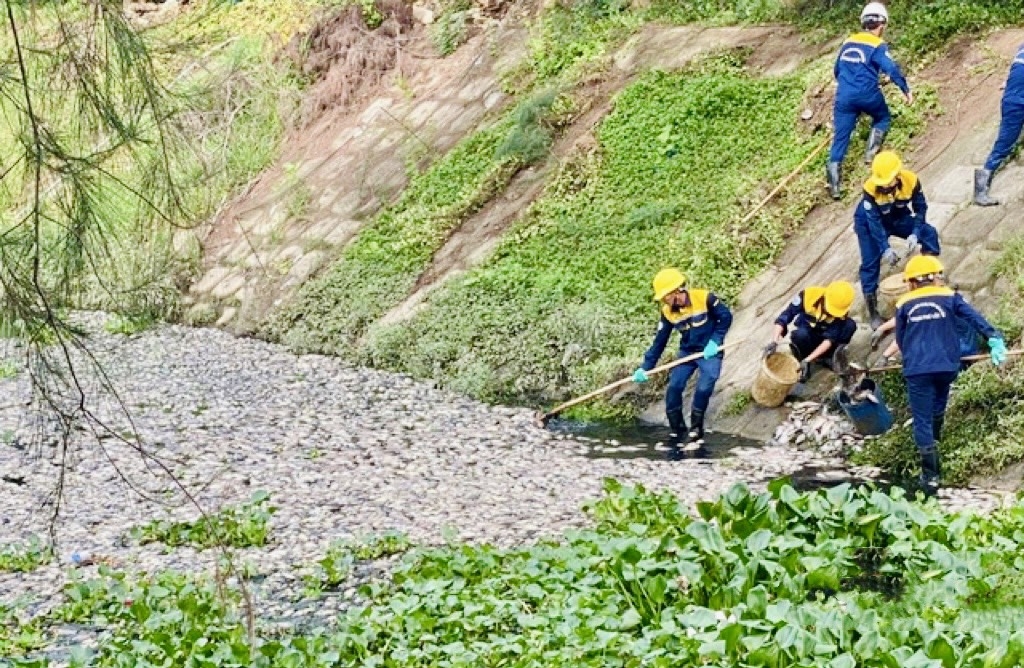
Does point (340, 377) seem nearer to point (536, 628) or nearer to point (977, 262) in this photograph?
point (977, 262)

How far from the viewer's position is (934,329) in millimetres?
9852

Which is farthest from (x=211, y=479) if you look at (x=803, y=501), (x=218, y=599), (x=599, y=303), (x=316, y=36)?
(x=316, y=36)

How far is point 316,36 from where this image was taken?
73.9 ft

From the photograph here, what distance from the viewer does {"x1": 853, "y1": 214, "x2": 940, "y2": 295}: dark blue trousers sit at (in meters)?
11.7

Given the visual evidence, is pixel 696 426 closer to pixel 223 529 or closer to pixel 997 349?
pixel 997 349

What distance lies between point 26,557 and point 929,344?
6.62 meters

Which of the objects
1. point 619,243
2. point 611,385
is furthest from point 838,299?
point 619,243

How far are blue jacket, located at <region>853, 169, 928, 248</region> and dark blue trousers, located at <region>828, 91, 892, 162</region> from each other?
6.93ft

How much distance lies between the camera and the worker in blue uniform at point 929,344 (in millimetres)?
9844

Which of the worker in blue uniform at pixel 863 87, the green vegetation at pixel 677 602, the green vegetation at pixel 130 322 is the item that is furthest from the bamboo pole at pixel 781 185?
the green vegetation at pixel 130 322

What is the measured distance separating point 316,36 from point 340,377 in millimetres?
8703

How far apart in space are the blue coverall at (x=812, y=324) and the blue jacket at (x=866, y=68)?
293cm

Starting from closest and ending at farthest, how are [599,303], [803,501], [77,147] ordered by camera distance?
1. [77,147]
2. [803,501]
3. [599,303]

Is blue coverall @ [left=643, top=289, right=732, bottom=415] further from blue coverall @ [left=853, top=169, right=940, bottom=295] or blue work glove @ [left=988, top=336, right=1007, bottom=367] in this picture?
blue work glove @ [left=988, top=336, right=1007, bottom=367]
